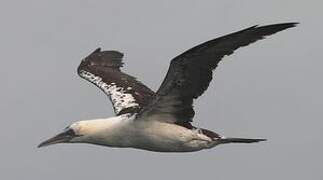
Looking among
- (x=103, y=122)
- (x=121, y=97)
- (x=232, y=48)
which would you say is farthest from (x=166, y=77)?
(x=121, y=97)

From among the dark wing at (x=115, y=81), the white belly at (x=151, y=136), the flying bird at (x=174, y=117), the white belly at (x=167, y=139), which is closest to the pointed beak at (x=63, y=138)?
the flying bird at (x=174, y=117)

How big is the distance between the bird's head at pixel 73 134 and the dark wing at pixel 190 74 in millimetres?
1649

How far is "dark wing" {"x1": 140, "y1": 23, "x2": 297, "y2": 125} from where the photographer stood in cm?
1911

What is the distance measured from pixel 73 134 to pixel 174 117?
2478 mm

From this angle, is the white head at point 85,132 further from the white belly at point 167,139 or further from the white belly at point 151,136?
the white belly at point 167,139

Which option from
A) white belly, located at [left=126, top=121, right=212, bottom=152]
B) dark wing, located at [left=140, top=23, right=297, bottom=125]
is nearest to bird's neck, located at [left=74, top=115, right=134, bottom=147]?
white belly, located at [left=126, top=121, right=212, bottom=152]

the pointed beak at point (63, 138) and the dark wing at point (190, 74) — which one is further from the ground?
the dark wing at point (190, 74)

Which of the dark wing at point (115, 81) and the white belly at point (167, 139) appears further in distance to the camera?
the dark wing at point (115, 81)

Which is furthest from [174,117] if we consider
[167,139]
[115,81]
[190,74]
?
[115,81]

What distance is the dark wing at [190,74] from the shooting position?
62.7ft

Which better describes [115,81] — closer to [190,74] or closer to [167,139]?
[167,139]

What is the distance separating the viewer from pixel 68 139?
23.4m

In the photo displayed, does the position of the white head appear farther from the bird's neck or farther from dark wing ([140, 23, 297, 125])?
dark wing ([140, 23, 297, 125])

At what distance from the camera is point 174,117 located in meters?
22.6
